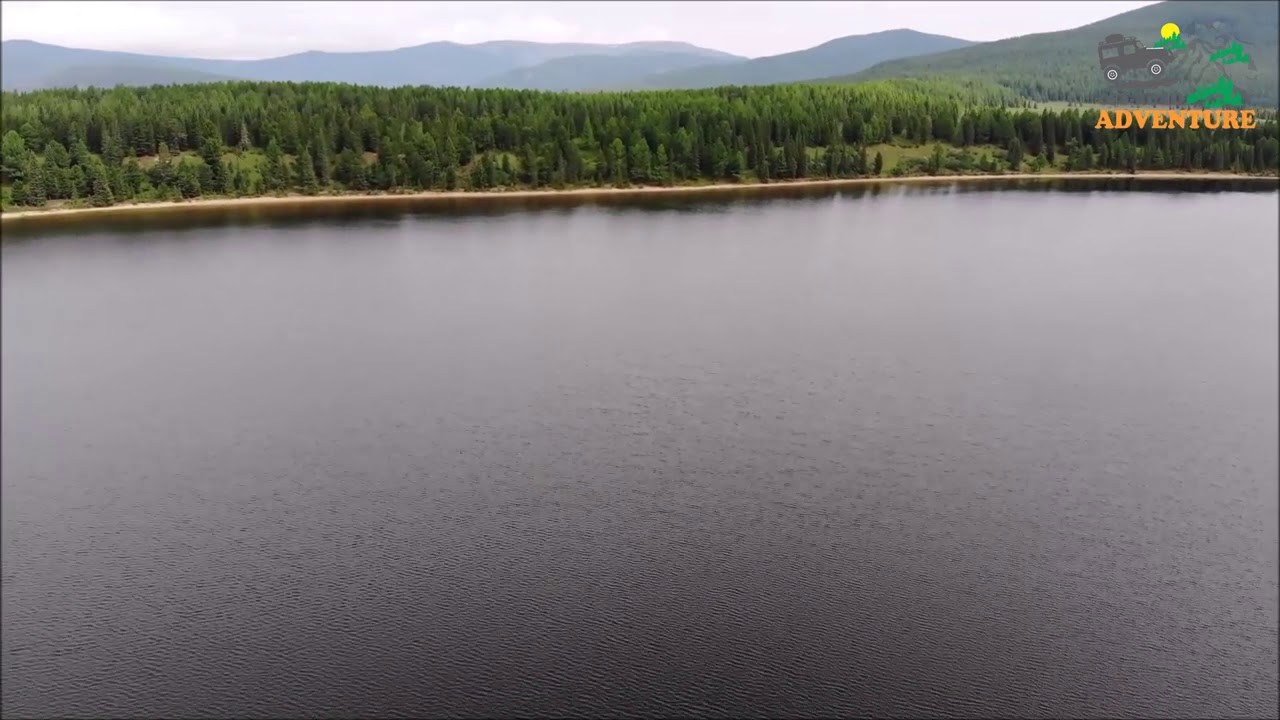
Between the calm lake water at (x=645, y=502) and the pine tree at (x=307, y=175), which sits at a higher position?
the pine tree at (x=307, y=175)

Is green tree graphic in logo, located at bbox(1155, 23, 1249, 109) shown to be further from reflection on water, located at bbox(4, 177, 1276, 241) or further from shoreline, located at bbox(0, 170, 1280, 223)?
reflection on water, located at bbox(4, 177, 1276, 241)

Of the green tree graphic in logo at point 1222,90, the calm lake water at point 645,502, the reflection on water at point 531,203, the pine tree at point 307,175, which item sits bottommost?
the calm lake water at point 645,502

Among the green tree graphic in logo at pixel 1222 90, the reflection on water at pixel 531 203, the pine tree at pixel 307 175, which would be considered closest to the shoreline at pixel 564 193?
the reflection on water at pixel 531 203

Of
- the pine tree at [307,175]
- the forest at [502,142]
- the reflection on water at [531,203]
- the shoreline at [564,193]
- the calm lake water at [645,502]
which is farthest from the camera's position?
the pine tree at [307,175]

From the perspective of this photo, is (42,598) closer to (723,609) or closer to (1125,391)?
(723,609)

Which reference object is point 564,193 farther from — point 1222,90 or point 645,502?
point 1222,90

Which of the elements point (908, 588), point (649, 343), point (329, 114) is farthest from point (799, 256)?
point (329, 114)

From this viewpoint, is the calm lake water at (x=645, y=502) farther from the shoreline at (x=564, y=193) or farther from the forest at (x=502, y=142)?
the forest at (x=502, y=142)
